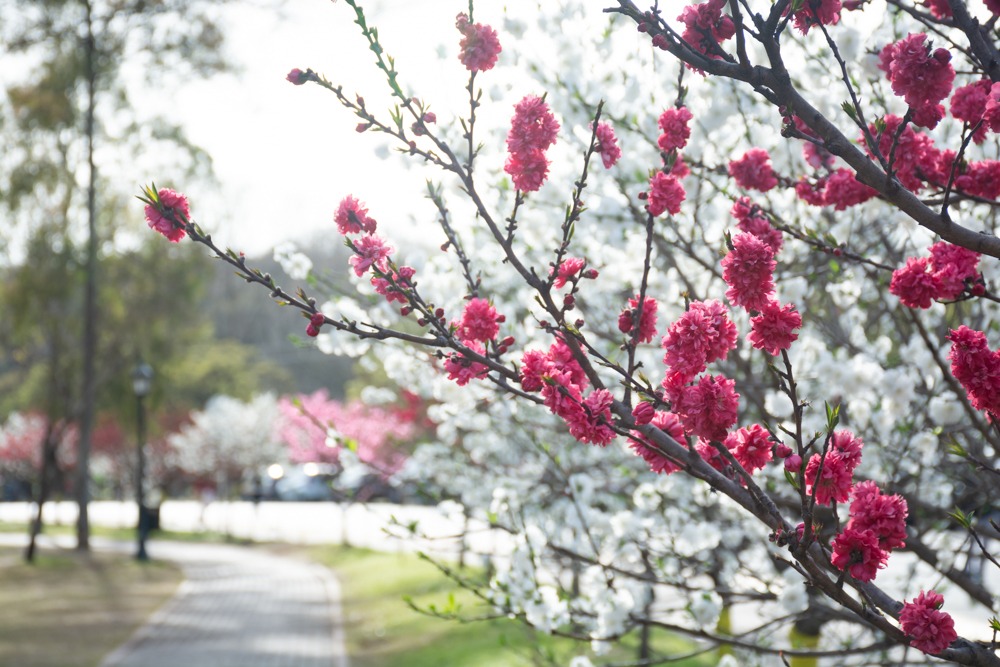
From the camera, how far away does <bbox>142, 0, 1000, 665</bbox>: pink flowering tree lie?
1.97 meters

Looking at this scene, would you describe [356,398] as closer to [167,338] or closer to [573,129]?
[167,338]

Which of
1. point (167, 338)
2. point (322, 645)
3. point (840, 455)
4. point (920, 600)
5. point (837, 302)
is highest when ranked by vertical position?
point (167, 338)

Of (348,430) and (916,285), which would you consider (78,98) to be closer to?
(348,430)

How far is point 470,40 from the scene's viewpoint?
2.17 metres

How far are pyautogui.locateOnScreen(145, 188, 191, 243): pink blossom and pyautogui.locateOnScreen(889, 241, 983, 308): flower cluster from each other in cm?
171

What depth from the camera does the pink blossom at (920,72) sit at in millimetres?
2170

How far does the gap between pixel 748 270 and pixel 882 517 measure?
571 millimetres

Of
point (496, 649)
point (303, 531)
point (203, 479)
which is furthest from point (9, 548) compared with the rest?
point (496, 649)

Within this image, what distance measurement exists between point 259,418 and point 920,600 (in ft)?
106

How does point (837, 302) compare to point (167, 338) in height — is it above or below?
below

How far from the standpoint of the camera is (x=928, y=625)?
192cm

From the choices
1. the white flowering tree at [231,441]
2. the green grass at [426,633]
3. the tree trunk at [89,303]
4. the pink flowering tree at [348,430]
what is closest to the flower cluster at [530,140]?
the green grass at [426,633]

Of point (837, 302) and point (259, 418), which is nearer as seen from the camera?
point (837, 302)

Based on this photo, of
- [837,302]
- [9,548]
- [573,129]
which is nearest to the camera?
[573,129]
